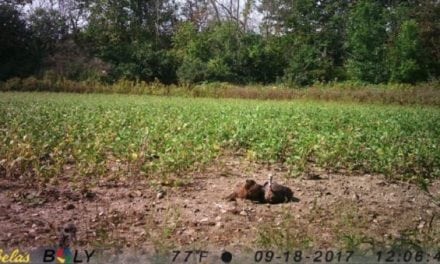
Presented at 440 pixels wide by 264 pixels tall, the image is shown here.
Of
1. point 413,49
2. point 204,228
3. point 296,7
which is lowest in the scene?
point 204,228

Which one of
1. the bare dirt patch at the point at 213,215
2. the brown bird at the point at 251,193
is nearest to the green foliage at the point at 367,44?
the bare dirt patch at the point at 213,215

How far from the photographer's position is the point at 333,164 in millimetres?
5938

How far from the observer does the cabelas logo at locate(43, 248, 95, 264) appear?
3.15 m

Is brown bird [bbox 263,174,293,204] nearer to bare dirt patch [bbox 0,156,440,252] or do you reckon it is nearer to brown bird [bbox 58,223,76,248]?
bare dirt patch [bbox 0,156,440,252]

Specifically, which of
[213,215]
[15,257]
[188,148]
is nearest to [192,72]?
[188,148]

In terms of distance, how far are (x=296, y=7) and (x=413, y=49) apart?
8.83 m

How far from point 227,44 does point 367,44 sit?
8.71 m

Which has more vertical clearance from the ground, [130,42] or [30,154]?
[130,42]

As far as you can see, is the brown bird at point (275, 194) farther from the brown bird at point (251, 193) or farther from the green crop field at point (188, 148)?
the green crop field at point (188, 148)

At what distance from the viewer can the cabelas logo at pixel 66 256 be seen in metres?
3.15

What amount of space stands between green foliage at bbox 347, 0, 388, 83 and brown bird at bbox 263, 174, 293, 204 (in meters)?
26.6

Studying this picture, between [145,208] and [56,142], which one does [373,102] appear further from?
[145,208]

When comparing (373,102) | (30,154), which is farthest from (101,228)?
(373,102)

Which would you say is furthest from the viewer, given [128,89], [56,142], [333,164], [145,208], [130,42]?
[130,42]
